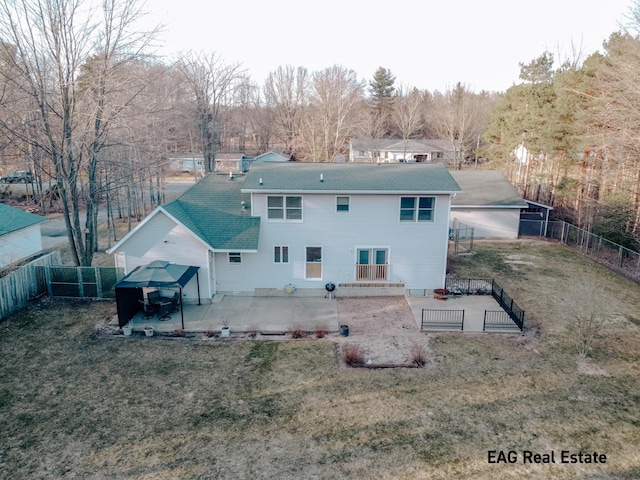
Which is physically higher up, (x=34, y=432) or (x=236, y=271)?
(x=236, y=271)

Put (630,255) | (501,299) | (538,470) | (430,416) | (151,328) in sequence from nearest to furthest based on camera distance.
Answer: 1. (538,470)
2. (430,416)
3. (151,328)
4. (501,299)
5. (630,255)

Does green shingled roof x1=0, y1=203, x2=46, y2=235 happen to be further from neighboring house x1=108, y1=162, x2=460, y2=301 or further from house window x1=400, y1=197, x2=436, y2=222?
house window x1=400, y1=197, x2=436, y2=222

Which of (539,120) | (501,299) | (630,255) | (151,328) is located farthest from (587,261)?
(151,328)

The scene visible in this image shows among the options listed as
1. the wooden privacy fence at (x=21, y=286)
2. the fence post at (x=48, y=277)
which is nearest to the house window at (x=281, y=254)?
the fence post at (x=48, y=277)

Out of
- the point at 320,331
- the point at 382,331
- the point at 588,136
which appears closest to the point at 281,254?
the point at 320,331

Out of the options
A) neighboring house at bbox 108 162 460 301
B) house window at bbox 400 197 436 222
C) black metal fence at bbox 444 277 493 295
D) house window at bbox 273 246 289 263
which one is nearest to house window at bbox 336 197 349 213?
neighboring house at bbox 108 162 460 301

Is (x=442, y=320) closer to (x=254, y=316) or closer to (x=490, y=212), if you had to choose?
(x=254, y=316)

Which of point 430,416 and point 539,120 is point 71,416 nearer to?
point 430,416
